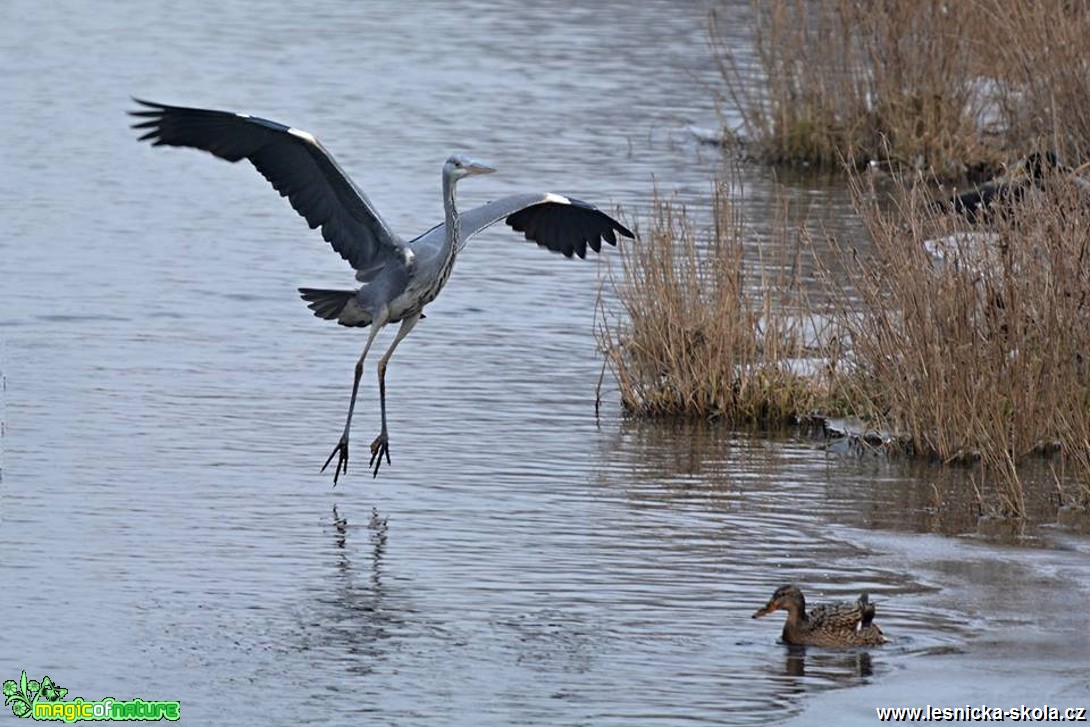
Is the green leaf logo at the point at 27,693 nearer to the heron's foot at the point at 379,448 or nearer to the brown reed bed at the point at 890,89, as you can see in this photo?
the heron's foot at the point at 379,448

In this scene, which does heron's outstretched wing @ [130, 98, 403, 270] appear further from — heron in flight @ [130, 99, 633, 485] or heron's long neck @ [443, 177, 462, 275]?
heron's long neck @ [443, 177, 462, 275]

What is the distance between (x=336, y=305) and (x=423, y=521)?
1791mm

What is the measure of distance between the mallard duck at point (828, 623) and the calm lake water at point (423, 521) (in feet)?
0.26

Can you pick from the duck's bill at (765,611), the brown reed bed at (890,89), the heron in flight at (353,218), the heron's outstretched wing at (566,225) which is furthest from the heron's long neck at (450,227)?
the brown reed bed at (890,89)

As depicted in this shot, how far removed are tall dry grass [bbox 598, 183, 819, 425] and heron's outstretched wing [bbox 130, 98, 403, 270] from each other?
4.37 ft

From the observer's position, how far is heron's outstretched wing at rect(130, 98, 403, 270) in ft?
33.9

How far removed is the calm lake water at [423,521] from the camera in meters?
7.66

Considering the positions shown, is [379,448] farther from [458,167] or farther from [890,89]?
[890,89]

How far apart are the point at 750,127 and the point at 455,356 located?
310 inches

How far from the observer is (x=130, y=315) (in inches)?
549

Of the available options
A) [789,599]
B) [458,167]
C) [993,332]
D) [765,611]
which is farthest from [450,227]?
[789,599]

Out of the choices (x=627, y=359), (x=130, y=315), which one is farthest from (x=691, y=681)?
(x=130, y=315)

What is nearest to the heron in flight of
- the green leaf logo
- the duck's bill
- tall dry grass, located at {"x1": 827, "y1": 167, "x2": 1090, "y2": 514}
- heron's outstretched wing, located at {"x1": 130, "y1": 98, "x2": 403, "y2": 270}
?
heron's outstretched wing, located at {"x1": 130, "y1": 98, "x2": 403, "y2": 270}

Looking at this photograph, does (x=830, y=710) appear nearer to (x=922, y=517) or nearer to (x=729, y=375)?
(x=922, y=517)
